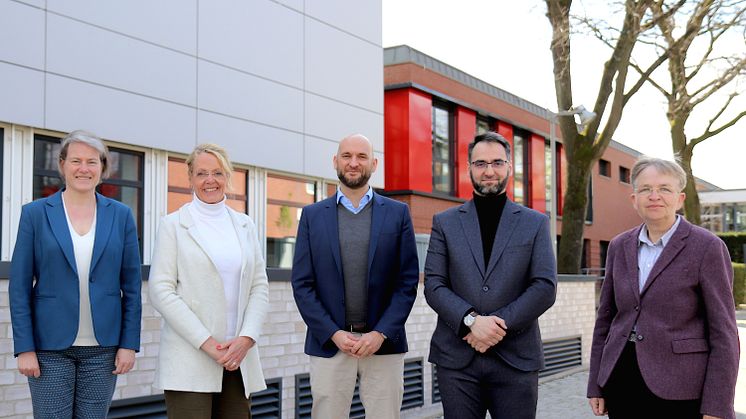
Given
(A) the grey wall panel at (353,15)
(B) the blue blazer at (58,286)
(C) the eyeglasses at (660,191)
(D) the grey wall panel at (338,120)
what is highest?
(A) the grey wall panel at (353,15)

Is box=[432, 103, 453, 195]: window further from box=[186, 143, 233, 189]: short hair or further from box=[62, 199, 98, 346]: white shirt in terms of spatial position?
box=[62, 199, 98, 346]: white shirt

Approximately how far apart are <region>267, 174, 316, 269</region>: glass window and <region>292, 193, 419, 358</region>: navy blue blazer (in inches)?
348

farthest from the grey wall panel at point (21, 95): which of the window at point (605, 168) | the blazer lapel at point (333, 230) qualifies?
the window at point (605, 168)

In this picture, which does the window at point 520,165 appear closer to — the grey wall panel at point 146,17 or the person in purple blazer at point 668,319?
the grey wall panel at point 146,17

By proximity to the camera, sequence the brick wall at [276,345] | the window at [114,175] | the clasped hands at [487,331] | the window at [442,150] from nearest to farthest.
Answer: the clasped hands at [487,331] < the brick wall at [276,345] < the window at [114,175] < the window at [442,150]

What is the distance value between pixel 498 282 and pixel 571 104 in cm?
1347

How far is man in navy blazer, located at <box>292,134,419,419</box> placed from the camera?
421cm

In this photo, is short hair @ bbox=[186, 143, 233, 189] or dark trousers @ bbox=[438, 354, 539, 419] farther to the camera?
short hair @ bbox=[186, 143, 233, 189]

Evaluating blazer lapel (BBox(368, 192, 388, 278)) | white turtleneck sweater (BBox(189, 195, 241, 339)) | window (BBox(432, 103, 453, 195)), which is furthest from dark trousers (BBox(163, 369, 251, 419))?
window (BBox(432, 103, 453, 195))

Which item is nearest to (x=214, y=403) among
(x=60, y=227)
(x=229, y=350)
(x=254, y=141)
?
(x=229, y=350)

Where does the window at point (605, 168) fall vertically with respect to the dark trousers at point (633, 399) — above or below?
above

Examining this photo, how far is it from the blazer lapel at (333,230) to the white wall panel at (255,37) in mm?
8125

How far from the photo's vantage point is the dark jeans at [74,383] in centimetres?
349

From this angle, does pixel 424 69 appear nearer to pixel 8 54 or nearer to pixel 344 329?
pixel 8 54
